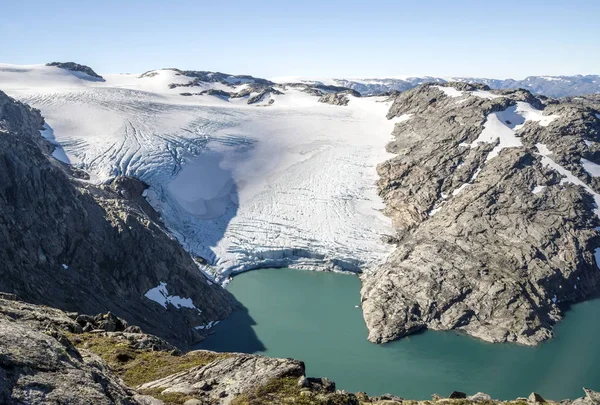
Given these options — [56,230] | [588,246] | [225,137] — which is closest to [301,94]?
[225,137]

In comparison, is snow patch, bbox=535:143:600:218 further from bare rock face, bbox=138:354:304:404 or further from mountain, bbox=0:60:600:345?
bare rock face, bbox=138:354:304:404

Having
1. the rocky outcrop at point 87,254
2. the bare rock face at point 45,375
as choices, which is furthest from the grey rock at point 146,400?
the rocky outcrop at point 87,254

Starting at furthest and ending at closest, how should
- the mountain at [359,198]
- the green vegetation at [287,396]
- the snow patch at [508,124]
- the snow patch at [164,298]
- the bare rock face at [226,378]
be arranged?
the snow patch at [508,124] < the mountain at [359,198] < the snow patch at [164,298] < the bare rock face at [226,378] < the green vegetation at [287,396]

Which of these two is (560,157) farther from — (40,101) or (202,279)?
(40,101)

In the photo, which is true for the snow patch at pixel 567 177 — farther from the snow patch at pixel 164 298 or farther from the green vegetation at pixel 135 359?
the green vegetation at pixel 135 359

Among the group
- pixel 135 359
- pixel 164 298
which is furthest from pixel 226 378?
pixel 164 298

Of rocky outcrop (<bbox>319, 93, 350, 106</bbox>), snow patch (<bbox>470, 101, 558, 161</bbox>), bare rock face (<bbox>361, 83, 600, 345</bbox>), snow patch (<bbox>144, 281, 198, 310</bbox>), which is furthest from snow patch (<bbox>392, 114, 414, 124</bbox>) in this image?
snow patch (<bbox>144, 281, 198, 310</bbox>)
